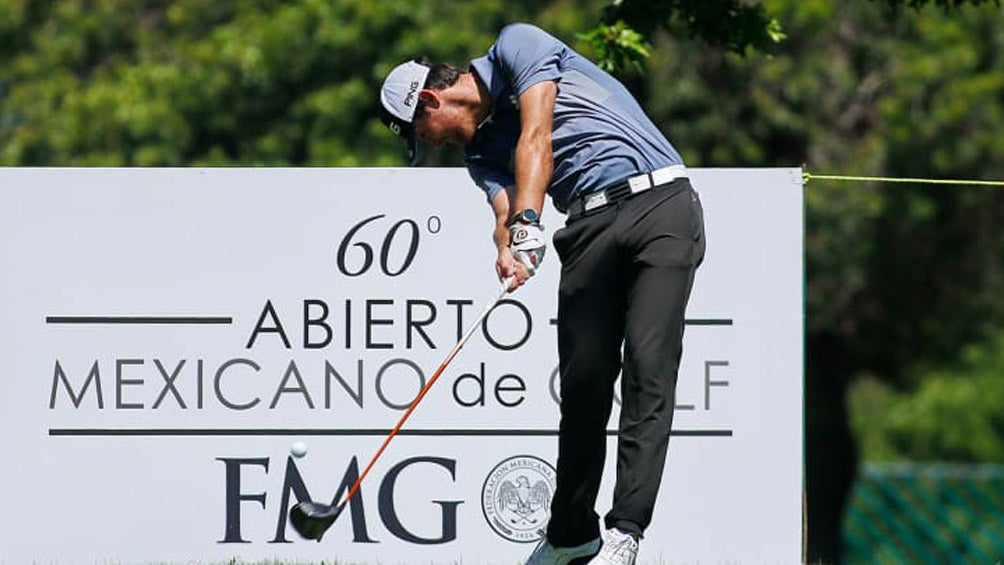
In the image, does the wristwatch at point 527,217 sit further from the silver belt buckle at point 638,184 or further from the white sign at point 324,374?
the white sign at point 324,374

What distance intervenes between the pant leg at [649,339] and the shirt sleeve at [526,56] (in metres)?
0.50

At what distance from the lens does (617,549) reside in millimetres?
5980

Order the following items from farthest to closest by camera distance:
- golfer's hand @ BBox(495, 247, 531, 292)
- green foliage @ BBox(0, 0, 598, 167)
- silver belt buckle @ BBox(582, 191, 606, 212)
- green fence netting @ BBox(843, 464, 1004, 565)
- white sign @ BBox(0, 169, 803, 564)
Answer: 1. green fence netting @ BBox(843, 464, 1004, 565)
2. green foliage @ BBox(0, 0, 598, 167)
3. white sign @ BBox(0, 169, 803, 564)
4. silver belt buckle @ BBox(582, 191, 606, 212)
5. golfer's hand @ BBox(495, 247, 531, 292)

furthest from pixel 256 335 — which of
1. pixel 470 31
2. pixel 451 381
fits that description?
pixel 470 31

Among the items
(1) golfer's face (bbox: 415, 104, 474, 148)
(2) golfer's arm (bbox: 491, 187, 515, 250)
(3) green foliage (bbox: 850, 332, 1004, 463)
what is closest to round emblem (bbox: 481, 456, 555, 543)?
(2) golfer's arm (bbox: 491, 187, 515, 250)

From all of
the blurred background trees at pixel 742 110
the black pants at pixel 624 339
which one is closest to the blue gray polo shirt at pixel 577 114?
the black pants at pixel 624 339

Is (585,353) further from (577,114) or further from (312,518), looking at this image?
(312,518)

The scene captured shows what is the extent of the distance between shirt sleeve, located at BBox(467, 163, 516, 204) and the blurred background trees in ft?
32.3

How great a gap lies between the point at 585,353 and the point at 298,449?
6.66 ft

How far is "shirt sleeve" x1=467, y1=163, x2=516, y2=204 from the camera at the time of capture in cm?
659

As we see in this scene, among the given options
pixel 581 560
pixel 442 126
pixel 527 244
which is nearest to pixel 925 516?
pixel 581 560

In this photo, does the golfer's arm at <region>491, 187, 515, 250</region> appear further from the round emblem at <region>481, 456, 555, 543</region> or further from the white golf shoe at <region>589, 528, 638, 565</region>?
the round emblem at <region>481, 456, 555, 543</region>

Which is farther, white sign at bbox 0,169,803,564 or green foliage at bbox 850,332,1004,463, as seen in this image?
green foliage at bbox 850,332,1004,463

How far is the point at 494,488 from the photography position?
7.91 metres
